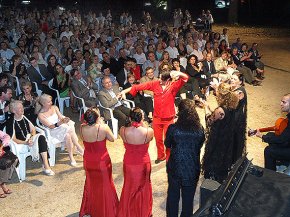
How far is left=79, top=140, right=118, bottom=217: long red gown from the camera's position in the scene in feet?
16.2

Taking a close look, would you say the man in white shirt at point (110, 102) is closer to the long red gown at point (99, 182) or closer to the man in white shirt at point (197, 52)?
the long red gown at point (99, 182)

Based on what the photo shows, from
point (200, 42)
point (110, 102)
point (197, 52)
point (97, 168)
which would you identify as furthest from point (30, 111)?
point (200, 42)

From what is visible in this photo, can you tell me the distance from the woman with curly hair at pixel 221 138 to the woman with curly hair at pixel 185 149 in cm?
62

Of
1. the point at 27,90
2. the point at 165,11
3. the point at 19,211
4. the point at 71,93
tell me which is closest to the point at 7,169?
the point at 19,211

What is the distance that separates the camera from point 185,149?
15.0 ft

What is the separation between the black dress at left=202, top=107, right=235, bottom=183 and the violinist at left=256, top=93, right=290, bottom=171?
572 mm

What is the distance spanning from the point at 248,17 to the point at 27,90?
91.3 feet

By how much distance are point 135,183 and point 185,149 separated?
2.80 ft

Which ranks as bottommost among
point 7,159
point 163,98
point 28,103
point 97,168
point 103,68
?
point 7,159

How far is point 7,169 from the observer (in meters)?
5.80

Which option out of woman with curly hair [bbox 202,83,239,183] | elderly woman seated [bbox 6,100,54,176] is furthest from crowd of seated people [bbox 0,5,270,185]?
woman with curly hair [bbox 202,83,239,183]

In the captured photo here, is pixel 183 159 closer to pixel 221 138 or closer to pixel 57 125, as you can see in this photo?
pixel 221 138

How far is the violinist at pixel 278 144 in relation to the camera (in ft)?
17.8

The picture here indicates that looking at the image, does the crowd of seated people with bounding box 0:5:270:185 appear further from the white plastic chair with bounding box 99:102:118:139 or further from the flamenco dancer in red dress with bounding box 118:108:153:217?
the flamenco dancer in red dress with bounding box 118:108:153:217
